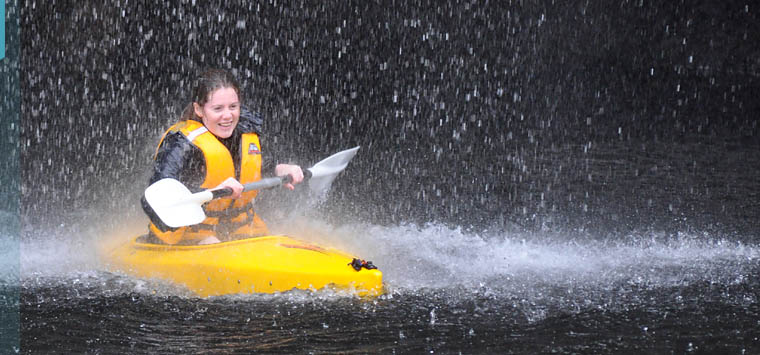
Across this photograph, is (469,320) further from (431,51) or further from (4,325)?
(431,51)

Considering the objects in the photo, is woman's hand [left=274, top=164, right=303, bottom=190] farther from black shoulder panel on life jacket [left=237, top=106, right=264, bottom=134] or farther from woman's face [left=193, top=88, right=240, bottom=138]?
woman's face [left=193, top=88, right=240, bottom=138]

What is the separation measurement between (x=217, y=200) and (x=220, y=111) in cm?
46

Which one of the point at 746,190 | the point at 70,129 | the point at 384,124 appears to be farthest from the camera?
the point at 384,124

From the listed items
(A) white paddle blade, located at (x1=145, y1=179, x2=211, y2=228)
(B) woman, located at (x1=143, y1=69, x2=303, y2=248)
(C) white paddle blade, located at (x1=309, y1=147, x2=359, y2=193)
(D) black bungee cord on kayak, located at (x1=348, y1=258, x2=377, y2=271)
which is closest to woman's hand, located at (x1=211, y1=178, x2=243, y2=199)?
(B) woman, located at (x1=143, y1=69, x2=303, y2=248)

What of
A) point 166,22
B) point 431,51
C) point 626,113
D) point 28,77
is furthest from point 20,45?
point 626,113

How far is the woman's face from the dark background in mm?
1886

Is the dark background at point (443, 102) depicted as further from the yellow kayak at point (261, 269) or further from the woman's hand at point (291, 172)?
the yellow kayak at point (261, 269)

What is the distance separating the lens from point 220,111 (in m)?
4.54

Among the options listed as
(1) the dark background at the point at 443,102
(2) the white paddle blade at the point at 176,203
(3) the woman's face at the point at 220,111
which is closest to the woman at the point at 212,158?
(3) the woman's face at the point at 220,111

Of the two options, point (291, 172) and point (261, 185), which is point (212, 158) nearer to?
point (261, 185)

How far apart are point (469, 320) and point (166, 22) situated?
1030 centimetres

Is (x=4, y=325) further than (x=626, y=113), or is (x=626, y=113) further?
(x=626, y=113)

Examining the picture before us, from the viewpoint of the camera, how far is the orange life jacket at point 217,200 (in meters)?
4.52

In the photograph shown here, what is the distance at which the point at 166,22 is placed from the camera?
42.9ft
